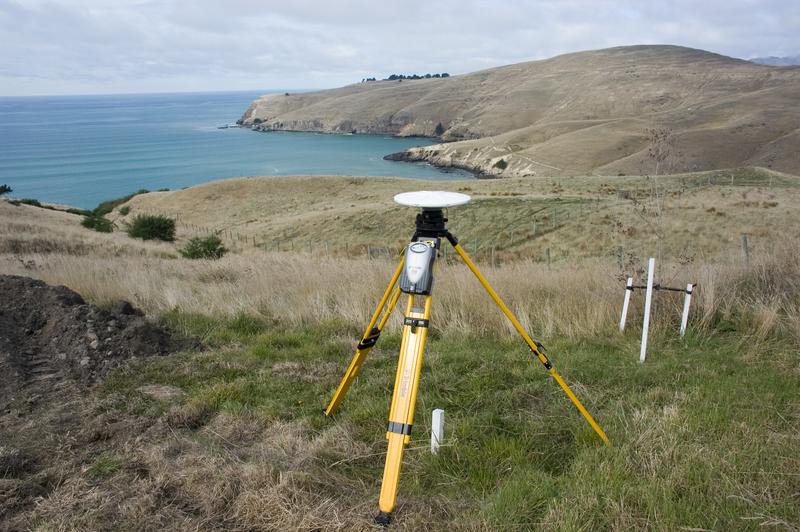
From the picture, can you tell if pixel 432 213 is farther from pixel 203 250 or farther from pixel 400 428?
pixel 203 250

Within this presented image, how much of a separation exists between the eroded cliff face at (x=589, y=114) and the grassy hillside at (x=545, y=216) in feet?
13.5

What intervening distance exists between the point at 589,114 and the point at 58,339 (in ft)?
435

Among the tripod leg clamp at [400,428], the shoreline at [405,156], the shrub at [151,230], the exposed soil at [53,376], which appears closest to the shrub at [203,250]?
the shrub at [151,230]

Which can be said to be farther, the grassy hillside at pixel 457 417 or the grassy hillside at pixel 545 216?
the grassy hillside at pixel 545 216

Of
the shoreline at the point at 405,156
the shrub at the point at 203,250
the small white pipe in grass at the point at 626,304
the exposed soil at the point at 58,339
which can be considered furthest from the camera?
the shoreline at the point at 405,156

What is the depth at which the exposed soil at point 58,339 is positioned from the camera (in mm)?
4738

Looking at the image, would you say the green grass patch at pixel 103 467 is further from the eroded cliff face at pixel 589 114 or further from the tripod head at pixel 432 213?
the eroded cliff face at pixel 589 114

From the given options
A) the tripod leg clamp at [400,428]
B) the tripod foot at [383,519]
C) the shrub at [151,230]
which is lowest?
the shrub at [151,230]

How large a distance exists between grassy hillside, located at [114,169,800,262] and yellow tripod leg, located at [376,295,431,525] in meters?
5.97

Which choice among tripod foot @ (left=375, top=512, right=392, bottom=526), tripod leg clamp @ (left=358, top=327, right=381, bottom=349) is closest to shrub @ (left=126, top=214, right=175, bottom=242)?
tripod leg clamp @ (left=358, top=327, right=381, bottom=349)

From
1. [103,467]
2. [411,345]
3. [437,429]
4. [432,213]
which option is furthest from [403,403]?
[103,467]

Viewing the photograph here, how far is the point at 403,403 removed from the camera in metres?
2.92

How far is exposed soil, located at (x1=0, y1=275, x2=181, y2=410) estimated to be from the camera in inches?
187

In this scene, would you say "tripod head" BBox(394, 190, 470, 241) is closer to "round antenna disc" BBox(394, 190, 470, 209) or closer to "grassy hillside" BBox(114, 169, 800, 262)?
"round antenna disc" BBox(394, 190, 470, 209)
